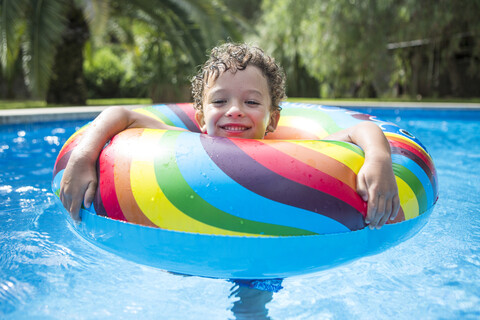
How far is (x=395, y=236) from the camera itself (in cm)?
168

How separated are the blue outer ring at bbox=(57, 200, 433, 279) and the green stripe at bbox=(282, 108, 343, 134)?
90cm

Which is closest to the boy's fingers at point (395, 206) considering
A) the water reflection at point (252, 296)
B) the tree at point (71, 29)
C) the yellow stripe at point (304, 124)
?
the water reflection at point (252, 296)

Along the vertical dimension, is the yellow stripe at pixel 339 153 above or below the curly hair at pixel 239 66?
below

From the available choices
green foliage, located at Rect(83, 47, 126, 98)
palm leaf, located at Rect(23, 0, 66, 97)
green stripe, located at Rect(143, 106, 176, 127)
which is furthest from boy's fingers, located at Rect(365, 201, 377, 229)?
green foliage, located at Rect(83, 47, 126, 98)

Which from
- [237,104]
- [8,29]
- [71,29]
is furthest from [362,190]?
[71,29]

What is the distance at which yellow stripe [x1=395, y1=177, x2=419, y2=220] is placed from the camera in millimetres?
1622

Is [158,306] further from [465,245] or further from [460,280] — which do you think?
[465,245]

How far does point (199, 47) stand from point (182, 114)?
5.71 metres

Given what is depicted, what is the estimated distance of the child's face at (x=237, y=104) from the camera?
1.91 metres

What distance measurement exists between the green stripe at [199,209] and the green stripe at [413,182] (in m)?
0.46

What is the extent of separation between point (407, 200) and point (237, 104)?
2.57 ft

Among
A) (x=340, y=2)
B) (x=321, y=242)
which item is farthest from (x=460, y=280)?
(x=340, y=2)

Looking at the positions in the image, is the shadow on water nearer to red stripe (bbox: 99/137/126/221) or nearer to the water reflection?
the water reflection

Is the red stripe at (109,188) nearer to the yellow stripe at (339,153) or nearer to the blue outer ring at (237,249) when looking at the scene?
the blue outer ring at (237,249)
